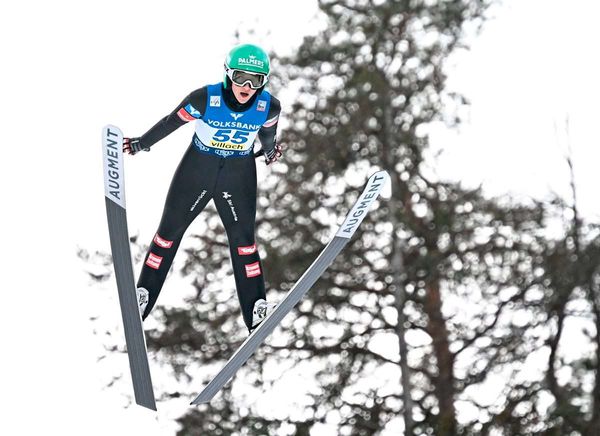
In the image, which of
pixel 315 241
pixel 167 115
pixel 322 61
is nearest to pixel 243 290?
pixel 167 115

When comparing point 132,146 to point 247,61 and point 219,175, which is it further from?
point 247,61

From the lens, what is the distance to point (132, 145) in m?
5.79

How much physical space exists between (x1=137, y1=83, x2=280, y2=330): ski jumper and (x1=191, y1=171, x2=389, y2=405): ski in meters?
0.18

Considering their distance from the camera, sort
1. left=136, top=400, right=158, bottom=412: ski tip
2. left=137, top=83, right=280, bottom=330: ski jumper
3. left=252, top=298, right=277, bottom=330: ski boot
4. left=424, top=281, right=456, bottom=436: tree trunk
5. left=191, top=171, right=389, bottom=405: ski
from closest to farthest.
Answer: left=137, top=83, right=280, bottom=330: ski jumper → left=136, top=400, right=158, bottom=412: ski tip → left=191, top=171, right=389, bottom=405: ski → left=252, top=298, right=277, bottom=330: ski boot → left=424, top=281, right=456, bottom=436: tree trunk

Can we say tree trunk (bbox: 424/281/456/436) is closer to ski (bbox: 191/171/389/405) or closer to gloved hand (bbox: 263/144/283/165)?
ski (bbox: 191/171/389/405)

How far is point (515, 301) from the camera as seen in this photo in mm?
13383

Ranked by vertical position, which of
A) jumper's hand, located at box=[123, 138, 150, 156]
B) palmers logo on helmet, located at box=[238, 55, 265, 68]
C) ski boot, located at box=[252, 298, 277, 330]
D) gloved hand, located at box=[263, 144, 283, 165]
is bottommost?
ski boot, located at box=[252, 298, 277, 330]

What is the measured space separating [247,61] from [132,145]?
31.5 inches

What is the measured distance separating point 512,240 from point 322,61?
3.15 metres

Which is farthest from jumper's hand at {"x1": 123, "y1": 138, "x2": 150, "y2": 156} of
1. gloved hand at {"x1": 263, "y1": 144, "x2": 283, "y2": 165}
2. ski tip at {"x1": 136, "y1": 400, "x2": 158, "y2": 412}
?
ski tip at {"x1": 136, "y1": 400, "x2": 158, "y2": 412}

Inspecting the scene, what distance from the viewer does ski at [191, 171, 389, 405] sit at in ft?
19.9

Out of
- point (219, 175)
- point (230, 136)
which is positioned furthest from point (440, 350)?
point (230, 136)

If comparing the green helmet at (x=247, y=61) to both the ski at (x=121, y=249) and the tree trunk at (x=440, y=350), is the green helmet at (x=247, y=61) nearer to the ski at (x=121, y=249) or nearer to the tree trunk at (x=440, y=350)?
the ski at (x=121, y=249)

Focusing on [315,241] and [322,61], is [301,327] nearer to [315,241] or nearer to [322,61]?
[315,241]
